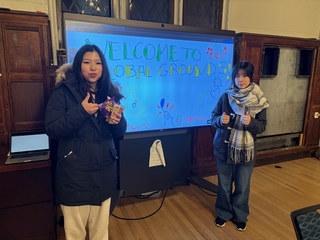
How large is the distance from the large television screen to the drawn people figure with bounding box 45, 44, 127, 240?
427 millimetres

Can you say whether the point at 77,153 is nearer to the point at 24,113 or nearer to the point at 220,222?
the point at 24,113

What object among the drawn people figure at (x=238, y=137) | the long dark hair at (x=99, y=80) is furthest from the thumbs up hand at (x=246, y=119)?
the long dark hair at (x=99, y=80)

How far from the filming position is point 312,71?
135 inches

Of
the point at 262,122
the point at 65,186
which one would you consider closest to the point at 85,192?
the point at 65,186

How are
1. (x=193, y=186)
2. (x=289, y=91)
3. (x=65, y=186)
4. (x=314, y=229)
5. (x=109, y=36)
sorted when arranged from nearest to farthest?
(x=314, y=229) < (x=65, y=186) < (x=109, y=36) < (x=193, y=186) < (x=289, y=91)

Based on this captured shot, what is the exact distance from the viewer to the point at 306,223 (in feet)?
2.91

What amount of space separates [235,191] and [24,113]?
1.89m

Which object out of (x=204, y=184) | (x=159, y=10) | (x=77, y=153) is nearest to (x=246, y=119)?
(x=204, y=184)

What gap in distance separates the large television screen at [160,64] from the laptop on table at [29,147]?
664mm

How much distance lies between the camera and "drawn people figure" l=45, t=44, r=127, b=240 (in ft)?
4.51

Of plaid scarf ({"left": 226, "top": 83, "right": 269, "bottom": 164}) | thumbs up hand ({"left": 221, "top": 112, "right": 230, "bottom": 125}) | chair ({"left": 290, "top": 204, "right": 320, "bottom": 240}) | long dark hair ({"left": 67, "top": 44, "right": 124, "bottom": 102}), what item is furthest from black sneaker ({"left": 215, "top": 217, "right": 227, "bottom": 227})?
long dark hair ({"left": 67, "top": 44, "right": 124, "bottom": 102})

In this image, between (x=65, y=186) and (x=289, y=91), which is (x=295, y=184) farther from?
(x=65, y=186)

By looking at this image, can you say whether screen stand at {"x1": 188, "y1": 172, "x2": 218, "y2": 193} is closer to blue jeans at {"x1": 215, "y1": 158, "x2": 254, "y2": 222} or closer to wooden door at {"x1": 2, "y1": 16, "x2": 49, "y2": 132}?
blue jeans at {"x1": 215, "y1": 158, "x2": 254, "y2": 222}

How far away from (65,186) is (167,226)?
1.07m
